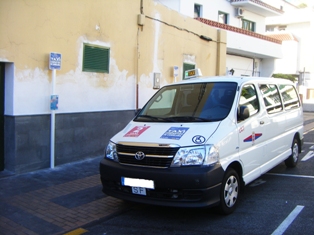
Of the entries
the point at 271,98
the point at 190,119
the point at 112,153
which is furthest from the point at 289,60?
the point at 112,153

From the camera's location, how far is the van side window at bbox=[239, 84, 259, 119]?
5.66 m

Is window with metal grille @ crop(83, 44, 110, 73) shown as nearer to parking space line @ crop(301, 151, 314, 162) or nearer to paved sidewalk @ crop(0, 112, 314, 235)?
paved sidewalk @ crop(0, 112, 314, 235)

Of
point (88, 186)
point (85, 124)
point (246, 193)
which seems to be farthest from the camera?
point (85, 124)

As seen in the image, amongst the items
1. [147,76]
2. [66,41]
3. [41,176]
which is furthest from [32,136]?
[147,76]

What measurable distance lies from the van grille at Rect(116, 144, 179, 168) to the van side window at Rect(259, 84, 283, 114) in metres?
2.57

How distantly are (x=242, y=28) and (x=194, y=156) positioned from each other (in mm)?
19295

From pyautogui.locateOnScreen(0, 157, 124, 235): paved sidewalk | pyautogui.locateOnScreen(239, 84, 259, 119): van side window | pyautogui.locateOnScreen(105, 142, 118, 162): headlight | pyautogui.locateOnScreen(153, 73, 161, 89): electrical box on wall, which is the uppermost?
pyautogui.locateOnScreen(153, 73, 161, 89): electrical box on wall

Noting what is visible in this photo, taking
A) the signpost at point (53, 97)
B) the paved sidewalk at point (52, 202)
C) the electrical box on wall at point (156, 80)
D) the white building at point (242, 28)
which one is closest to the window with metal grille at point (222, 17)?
the white building at point (242, 28)

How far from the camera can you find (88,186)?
6402 mm

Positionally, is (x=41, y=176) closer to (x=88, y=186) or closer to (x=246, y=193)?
(x=88, y=186)

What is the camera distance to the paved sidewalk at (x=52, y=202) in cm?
473

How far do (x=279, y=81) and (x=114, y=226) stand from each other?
4702mm

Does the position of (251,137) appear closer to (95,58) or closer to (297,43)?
(95,58)

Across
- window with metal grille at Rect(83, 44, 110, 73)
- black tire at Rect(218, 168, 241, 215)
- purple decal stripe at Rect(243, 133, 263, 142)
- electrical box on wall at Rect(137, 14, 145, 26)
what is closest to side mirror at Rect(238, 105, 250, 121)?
purple decal stripe at Rect(243, 133, 263, 142)
